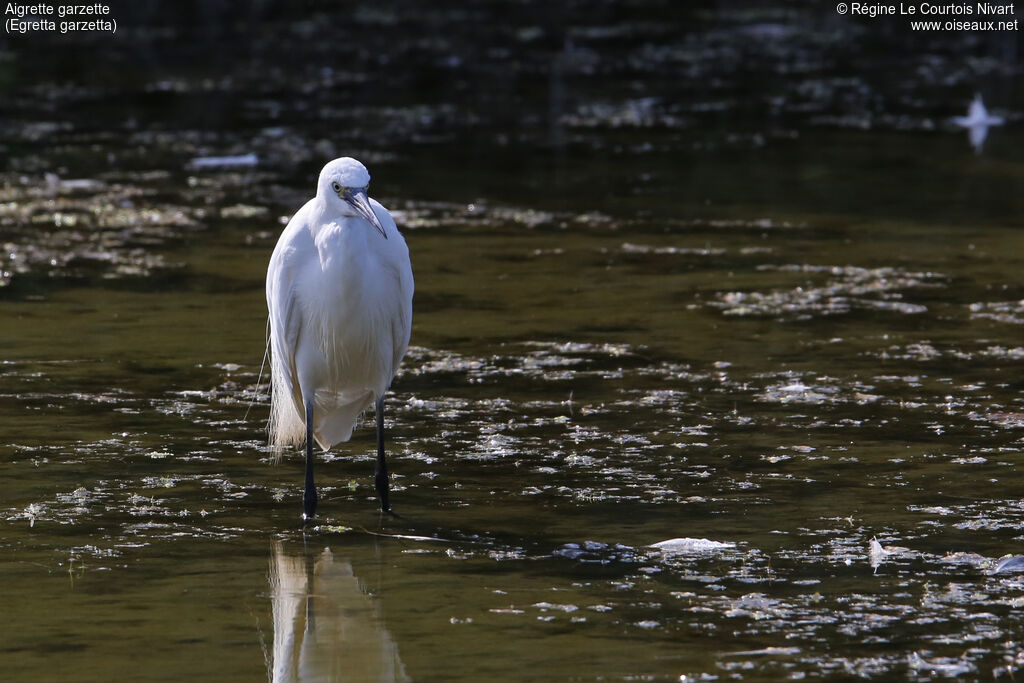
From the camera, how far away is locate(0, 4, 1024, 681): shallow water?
4.04 metres

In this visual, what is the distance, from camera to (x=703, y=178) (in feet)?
37.3

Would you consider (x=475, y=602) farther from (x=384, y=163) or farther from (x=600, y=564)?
(x=384, y=163)

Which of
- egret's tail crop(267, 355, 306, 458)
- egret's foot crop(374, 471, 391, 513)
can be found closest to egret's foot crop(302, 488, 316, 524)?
egret's foot crop(374, 471, 391, 513)

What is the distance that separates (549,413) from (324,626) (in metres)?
2.15

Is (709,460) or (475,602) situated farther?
(709,460)

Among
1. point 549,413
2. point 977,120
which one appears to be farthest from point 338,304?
point 977,120

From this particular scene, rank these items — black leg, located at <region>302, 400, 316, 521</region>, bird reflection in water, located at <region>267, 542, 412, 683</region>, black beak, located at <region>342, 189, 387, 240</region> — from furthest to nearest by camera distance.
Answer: black leg, located at <region>302, 400, 316, 521</region> < black beak, located at <region>342, 189, 387, 240</region> < bird reflection in water, located at <region>267, 542, 412, 683</region>

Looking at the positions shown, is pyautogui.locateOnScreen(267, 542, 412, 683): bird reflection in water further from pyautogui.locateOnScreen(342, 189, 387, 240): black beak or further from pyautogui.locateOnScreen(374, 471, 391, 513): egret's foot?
pyautogui.locateOnScreen(342, 189, 387, 240): black beak

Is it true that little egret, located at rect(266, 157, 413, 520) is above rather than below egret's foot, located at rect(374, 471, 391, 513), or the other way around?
above

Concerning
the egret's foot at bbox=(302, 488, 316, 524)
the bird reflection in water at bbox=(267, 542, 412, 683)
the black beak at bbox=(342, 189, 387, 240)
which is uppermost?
the black beak at bbox=(342, 189, 387, 240)

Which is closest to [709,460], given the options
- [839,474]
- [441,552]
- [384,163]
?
[839,474]

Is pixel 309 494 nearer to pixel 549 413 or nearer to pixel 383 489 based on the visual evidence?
pixel 383 489

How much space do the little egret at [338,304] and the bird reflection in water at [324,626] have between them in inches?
18.9

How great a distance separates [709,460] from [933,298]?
274 centimetres
